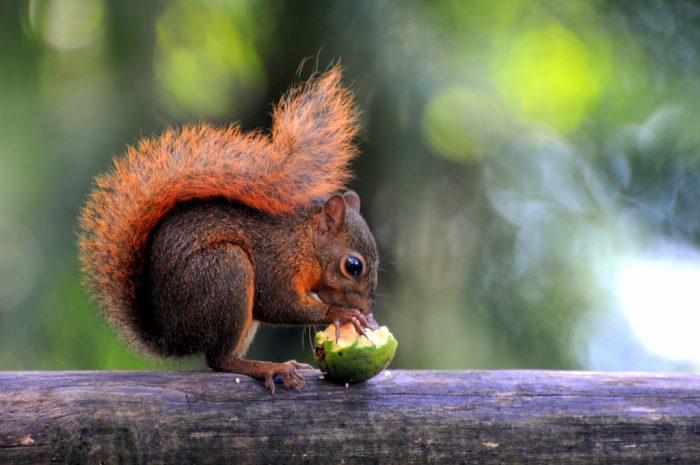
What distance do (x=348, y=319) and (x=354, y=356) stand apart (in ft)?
0.60

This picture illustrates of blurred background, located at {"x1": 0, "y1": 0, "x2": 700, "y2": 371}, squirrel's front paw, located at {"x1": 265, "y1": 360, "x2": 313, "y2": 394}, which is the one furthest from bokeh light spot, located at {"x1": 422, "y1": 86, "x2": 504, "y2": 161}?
squirrel's front paw, located at {"x1": 265, "y1": 360, "x2": 313, "y2": 394}

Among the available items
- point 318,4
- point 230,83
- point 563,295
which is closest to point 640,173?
point 563,295

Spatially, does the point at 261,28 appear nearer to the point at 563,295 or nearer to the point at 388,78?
the point at 388,78

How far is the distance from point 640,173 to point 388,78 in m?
0.93

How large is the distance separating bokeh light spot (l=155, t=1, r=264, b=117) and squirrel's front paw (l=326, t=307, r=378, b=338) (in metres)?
1.06

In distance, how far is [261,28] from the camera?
2.54m

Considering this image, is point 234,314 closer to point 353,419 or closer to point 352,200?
point 353,419

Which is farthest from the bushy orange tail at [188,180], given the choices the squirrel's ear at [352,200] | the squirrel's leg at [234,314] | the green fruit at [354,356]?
the green fruit at [354,356]

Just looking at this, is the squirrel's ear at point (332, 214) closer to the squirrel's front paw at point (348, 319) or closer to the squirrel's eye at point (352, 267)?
the squirrel's eye at point (352, 267)

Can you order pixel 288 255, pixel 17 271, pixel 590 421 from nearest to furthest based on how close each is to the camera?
pixel 590 421 → pixel 288 255 → pixel 17 271

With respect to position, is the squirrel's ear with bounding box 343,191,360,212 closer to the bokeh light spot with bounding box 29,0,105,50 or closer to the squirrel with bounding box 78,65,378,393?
the squirrel with bounding box 78,65,378,393

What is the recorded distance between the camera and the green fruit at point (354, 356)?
4.92 feet

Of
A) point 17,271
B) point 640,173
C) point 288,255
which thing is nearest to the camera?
point 288,255

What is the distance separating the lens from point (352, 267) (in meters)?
1.88
